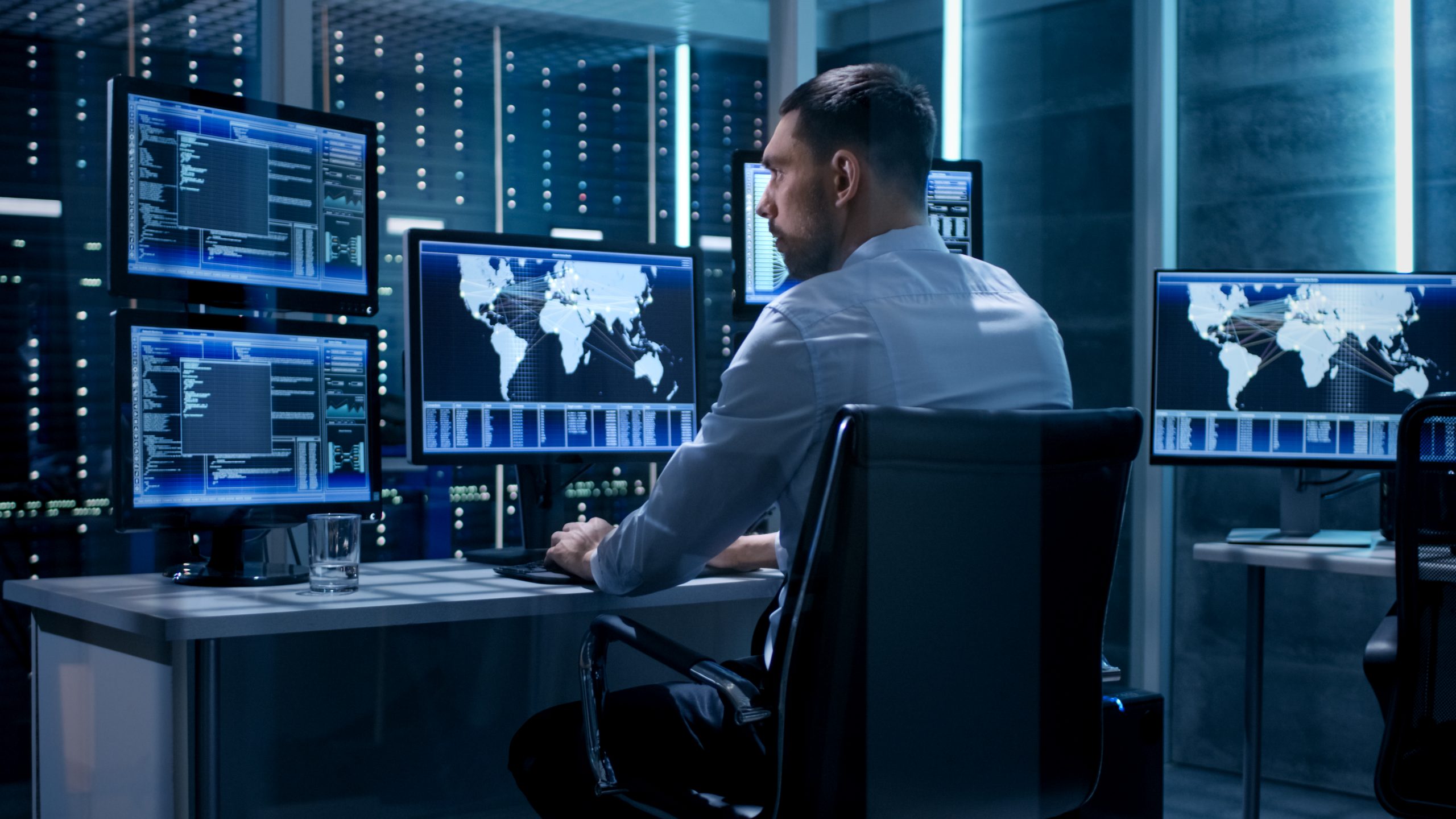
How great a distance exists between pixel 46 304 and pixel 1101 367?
9.58 ft

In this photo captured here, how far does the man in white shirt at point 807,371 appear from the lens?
4.72ft

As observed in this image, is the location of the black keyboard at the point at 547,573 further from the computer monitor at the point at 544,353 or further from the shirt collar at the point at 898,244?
the shirt collar at the point at 898,244

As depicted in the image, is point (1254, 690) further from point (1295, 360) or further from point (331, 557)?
point (331, 557)

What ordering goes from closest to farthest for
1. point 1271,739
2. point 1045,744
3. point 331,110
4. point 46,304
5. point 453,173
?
point 1045,744 → point 46,304 → point 331,110 → point 453,173 → point 1271,739

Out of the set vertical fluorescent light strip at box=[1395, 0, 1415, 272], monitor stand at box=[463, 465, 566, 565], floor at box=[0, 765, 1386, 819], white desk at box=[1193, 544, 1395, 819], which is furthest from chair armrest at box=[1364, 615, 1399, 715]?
vertical fluorescent light strip at box=[1395, 0, 1415, 272]

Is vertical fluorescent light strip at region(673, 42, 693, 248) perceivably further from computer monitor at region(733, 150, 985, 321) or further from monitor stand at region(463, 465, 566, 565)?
monitor stand at region(463, 465, 566, 565)

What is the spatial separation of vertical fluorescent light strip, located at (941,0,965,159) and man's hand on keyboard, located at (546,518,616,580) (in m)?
2.64

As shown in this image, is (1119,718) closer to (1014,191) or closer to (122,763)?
(122,763)

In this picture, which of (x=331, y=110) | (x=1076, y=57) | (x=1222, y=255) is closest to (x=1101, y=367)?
(x=1222, y=255)

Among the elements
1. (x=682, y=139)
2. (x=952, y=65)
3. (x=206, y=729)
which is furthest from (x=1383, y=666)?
(x=952, y=65)

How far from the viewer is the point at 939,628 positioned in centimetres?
133

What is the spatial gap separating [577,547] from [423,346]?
0.48 m

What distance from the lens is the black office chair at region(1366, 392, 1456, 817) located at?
→ 6.01 feet

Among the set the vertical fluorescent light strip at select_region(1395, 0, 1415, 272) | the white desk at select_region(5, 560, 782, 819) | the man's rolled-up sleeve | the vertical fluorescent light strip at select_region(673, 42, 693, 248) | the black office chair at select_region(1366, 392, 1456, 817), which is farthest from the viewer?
the vertical fluorescent light strip at select_region(673, 42, 693, 248)
